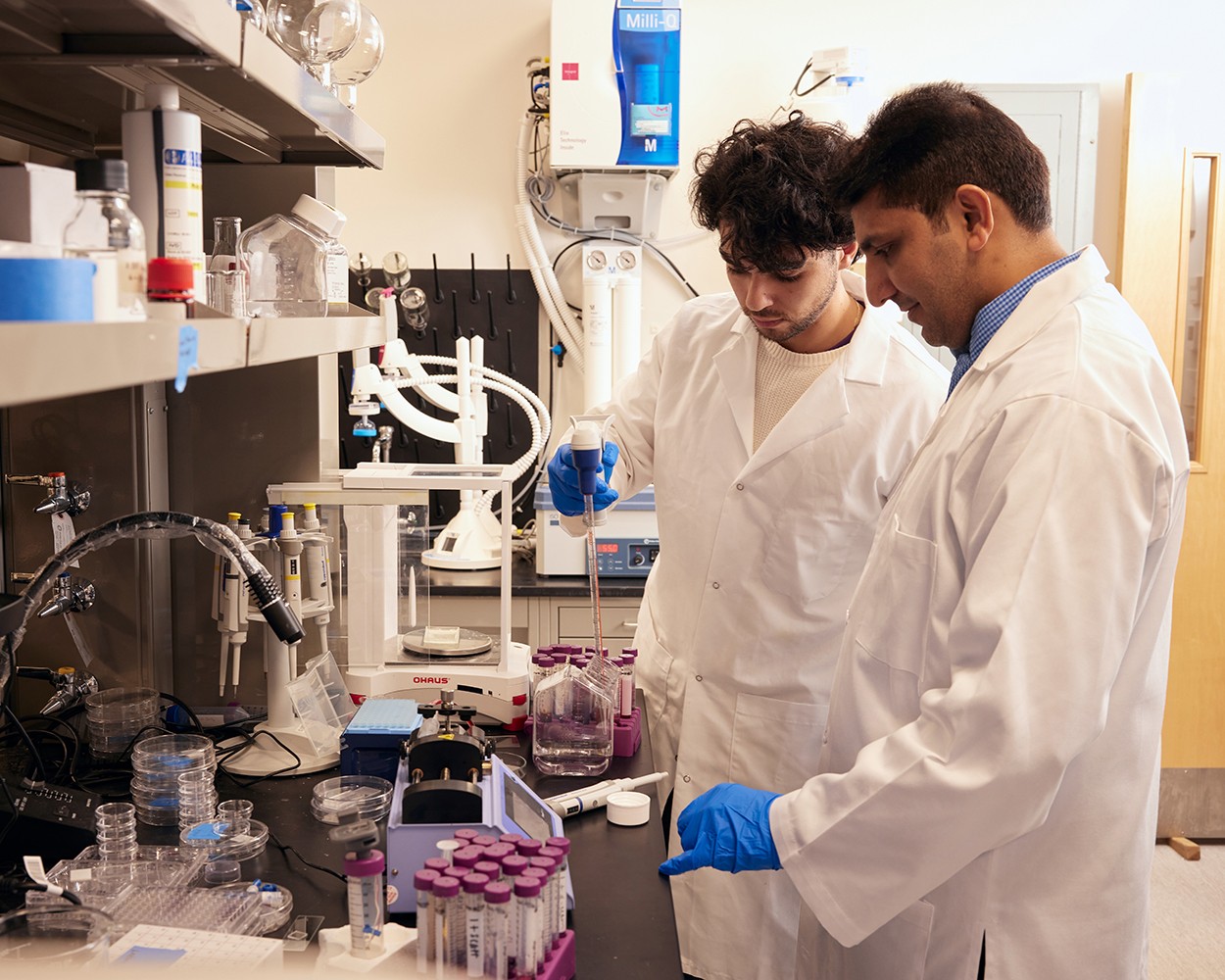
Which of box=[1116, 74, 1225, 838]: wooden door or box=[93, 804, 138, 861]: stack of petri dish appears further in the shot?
box=[1116, 74, 1225, 838]: wooden door

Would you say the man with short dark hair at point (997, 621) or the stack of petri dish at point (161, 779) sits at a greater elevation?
the man with short dark hair at point (997, 621)

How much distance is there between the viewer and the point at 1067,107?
11.4 ft

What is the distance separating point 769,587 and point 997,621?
2.56 ft

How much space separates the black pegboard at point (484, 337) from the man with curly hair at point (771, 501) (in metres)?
1.59

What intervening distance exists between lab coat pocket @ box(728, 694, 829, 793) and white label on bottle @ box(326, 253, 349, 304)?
94cm

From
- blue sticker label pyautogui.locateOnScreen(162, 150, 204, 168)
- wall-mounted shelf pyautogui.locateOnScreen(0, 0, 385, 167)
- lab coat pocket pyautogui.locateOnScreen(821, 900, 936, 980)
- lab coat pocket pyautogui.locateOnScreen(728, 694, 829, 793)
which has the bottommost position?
lab coat pocket pyautogui.locateOnScreen(821, 900, 936, 980)

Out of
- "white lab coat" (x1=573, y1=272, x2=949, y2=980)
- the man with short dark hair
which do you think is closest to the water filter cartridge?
the man with short dark hair

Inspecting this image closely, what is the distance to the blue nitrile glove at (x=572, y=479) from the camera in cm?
200

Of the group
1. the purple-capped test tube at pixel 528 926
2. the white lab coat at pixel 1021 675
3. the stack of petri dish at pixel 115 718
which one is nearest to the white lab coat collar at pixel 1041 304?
the white lab coat at pixel 1021 675

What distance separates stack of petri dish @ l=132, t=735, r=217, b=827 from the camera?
150 centimetres

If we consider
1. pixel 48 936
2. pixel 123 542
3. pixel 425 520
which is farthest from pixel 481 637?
pixel 48 936

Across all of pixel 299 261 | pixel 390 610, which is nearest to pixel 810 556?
pixel 390 610

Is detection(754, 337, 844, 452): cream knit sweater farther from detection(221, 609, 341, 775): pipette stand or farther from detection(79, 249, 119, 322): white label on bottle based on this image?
detection(79, 249, 119, 322): white label on bottle

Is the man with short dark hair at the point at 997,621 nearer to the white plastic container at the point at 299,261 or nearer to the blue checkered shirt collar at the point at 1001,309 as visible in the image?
the blue checkered shirt collar at the point at 1001,309
